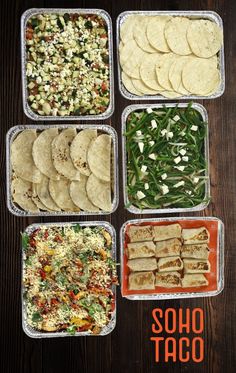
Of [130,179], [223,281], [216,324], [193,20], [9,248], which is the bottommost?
[216,324]

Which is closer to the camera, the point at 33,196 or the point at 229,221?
the point at 33,196

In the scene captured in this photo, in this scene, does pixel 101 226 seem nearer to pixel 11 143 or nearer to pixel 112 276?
pixel 112 276

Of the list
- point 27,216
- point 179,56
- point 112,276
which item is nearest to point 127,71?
point 179,56

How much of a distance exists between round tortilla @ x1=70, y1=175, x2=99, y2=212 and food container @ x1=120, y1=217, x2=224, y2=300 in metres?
0.35

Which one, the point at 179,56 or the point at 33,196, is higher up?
the point at 179,56

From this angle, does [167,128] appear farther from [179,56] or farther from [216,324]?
[216,324]

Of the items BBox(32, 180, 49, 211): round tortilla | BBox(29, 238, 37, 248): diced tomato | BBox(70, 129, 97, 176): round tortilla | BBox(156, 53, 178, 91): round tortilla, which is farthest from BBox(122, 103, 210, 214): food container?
BBox(29, 238, 37, 248): diced tomato

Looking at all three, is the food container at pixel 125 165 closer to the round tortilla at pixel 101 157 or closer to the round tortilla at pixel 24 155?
the round tortilla at pixel 101 157

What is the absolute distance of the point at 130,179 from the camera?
380 centimetres

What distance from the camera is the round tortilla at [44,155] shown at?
142 inches

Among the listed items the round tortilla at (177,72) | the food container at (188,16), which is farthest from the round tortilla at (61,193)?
the round tortilla at (177,72)

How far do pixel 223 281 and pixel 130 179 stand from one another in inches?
43.4

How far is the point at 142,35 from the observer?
146 inches

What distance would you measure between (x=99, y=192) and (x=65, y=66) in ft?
3.22
